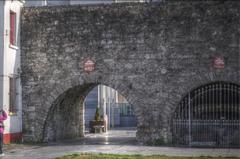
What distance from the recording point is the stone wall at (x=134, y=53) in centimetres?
2248

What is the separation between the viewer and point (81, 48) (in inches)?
933

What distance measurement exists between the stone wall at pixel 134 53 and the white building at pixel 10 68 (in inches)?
13.9

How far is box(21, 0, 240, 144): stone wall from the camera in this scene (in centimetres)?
2248

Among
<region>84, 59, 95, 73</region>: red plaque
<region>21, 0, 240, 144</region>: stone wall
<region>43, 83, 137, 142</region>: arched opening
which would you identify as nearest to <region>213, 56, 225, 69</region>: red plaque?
<region>21, 0, 240, 144</region>: stone wall

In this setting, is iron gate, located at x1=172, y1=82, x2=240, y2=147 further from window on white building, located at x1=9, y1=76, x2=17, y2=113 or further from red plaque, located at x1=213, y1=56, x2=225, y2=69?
window on white building, located at x1=9, y1=76, x2=17, y2=113

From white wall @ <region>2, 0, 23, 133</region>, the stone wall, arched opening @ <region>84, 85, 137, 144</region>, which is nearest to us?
the stone wall

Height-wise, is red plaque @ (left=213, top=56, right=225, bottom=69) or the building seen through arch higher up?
red plaque @ (left=213, top=56, right=225, bottom=69)

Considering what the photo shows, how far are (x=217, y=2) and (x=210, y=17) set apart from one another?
633 mm

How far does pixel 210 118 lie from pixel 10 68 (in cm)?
821

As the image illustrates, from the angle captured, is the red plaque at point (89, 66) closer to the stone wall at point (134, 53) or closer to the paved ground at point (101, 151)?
the stone wall at point (134, 53)

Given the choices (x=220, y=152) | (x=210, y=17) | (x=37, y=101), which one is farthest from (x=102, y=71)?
(x=220, y=152)

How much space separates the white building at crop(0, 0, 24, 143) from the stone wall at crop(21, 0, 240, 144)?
0.35 meters

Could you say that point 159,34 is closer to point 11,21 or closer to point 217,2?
point 217,2

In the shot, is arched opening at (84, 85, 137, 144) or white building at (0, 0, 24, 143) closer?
white building at (0, 0, 24, 143)
